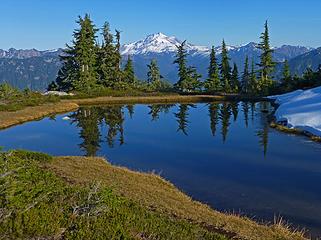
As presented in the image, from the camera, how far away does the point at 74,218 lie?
9.24 m

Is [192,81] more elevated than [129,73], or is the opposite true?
[129,73]

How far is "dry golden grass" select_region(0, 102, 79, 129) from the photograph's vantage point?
1590 inches

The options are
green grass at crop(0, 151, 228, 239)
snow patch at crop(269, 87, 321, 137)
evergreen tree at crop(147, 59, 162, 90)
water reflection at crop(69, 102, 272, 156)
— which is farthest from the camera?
evergreen tree at crop(147, 59, 162, 90)

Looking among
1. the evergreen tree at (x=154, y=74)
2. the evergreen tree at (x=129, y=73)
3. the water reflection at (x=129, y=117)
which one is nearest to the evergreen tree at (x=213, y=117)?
the water reflection at (x=129, y=117)

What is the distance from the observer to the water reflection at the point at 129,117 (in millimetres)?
31859

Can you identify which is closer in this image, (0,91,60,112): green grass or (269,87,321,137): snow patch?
(269,87,321,137): snow patch

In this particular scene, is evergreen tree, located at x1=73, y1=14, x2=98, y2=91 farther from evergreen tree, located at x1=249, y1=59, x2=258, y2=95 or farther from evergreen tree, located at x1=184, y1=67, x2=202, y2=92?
evergreen tree, located at x1=249, y1=59, x2=258, y2=95

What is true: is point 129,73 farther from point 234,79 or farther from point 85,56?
point 234,79

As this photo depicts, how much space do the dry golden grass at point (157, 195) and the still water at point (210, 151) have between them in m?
1.59

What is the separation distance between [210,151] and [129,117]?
70.8ft

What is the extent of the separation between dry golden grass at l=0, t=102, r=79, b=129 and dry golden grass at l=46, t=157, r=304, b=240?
69.0 feet

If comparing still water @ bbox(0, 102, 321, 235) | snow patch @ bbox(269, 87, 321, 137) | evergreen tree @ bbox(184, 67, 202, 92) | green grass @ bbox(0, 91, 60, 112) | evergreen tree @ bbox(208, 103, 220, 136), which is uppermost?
evergreen tree @ bbox(184, 67, 202, 92)

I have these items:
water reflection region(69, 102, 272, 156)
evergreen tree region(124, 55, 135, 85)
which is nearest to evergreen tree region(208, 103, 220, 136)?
water reflection region(69, 102, 272, 156)

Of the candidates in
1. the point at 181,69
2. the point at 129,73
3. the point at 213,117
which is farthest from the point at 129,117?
the point at 129,73
